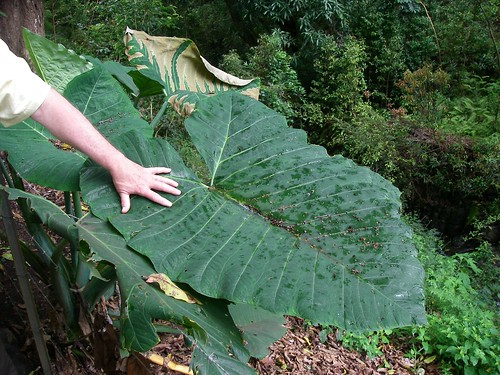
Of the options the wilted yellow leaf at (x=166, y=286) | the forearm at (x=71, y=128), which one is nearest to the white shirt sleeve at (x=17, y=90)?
the forearm at (x=71, y=128)

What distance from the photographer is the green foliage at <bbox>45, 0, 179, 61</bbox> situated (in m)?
5.77

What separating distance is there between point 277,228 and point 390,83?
6309 millimetres

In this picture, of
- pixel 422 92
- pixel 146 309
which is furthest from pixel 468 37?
pixel 146 309

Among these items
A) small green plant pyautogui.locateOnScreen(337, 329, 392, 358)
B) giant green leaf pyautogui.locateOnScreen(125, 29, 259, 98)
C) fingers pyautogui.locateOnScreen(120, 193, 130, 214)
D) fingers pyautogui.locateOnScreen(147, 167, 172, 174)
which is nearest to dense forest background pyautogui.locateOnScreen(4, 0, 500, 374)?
small green plant pyautogui.locateOnScreen(337, 329, 392, 358)

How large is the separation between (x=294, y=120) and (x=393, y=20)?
6.95 ft

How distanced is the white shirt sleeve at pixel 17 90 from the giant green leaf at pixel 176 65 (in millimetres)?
890

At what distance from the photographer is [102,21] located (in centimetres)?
680

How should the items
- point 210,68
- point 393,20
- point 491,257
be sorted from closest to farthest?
point 210,68 < point 491,257 < point 393,20

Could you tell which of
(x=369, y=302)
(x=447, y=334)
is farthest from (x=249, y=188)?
(x=447, y=334)

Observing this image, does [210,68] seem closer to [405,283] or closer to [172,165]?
[172,165]

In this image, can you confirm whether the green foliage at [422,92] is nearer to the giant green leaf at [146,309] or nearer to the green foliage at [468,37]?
the green foliage at [468,37]

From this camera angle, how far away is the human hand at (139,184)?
1239mm

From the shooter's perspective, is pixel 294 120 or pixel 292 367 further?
pixel 294 120

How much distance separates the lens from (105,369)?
53.6 inches
